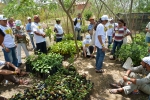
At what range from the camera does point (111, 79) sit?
3943mm

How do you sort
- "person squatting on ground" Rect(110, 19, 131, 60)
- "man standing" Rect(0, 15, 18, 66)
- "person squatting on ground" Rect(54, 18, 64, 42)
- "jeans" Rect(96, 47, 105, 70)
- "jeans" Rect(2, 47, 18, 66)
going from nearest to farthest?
"man standing" Rect(0, 15, 18, 66), "jeans" Rect(2, 47, 18, 66), "jeans" Rect(96, 47, 105, 70), "person squatting on ground" Rect(110, 19, 131, 60), "person squatting on ground" Rect(54, 18, 64, 42)

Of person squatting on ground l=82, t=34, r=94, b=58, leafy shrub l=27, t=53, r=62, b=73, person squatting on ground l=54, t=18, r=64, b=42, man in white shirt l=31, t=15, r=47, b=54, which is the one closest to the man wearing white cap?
leafy shrub l=27, t=53, r=62, b=73

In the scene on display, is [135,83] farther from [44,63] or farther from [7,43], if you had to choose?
[7,43]

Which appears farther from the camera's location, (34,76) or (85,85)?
(34,76)

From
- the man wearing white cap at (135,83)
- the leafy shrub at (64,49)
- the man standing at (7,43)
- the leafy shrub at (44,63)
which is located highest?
the man standing at (7,43)

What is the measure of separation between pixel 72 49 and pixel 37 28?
1.55 m

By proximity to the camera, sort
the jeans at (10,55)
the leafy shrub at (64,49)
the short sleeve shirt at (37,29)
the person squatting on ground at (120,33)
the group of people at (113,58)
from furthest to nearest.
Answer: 1. the leafy shrub at (64,49)
2. the person squatting on ground at (120,33)
3. the short sleeve shirt at (37,29)
4. the jeans at (10,55)
5. the group of people at (113,58)

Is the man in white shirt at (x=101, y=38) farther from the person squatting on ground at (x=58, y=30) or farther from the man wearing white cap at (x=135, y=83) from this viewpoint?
the person squatting on ground at (x=58, y=30)

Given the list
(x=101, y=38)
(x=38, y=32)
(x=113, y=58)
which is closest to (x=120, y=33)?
(x=113, y=58)

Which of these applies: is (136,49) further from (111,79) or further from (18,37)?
(18,37)

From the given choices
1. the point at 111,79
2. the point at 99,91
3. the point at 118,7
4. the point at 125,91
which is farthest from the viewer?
the point at 118,7

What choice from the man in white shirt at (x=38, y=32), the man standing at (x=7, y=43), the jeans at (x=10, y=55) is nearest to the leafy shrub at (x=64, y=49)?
the man in white shirt at (x=38, y=32)

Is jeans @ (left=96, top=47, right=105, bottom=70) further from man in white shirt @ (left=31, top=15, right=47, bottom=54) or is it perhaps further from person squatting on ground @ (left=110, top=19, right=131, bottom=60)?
man in white shirt @ (left=31, top=15, right=47, bottom=54)

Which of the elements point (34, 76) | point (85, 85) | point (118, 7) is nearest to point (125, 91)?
point (85, 85)
